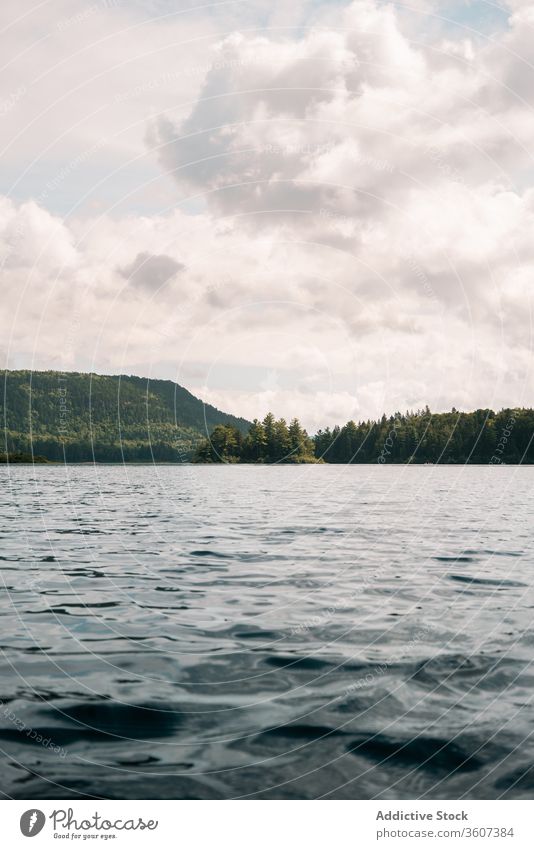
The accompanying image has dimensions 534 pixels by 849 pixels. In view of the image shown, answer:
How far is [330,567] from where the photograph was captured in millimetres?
17719

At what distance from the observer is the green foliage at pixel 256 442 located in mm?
186000

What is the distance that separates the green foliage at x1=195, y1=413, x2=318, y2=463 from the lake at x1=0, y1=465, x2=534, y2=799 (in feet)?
542

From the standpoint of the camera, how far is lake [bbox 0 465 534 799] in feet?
21.5
